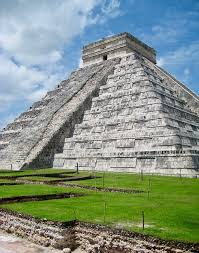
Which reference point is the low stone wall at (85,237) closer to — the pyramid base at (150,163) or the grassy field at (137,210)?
the grassy field at (137,210)

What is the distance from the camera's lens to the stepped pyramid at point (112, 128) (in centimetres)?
2422

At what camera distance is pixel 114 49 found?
142 feet

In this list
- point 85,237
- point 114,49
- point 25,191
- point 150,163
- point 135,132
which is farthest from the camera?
point 114,49

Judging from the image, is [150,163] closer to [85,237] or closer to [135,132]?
[135,132]

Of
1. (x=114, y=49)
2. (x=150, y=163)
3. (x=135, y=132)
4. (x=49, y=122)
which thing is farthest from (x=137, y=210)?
(x=114, y=49)

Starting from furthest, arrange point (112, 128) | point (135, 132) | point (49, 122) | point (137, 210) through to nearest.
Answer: point (49, 122), point (112, 128), point (135, 132), point (137, 210)

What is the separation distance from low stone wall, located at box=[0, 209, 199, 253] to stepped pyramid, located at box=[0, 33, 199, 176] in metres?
13.7

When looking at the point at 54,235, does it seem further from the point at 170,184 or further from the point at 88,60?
the point at 88,60

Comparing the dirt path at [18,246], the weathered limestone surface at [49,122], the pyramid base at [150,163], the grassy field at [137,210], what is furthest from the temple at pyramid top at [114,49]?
the dirt path at [18,246]

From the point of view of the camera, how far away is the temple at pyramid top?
139 ft

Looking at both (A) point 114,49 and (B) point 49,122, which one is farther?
(A) point 114,49

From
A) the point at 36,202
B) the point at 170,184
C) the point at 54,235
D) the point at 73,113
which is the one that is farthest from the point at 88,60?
the point at 54,235

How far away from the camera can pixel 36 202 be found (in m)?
12.9

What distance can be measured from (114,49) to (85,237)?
36.6m
